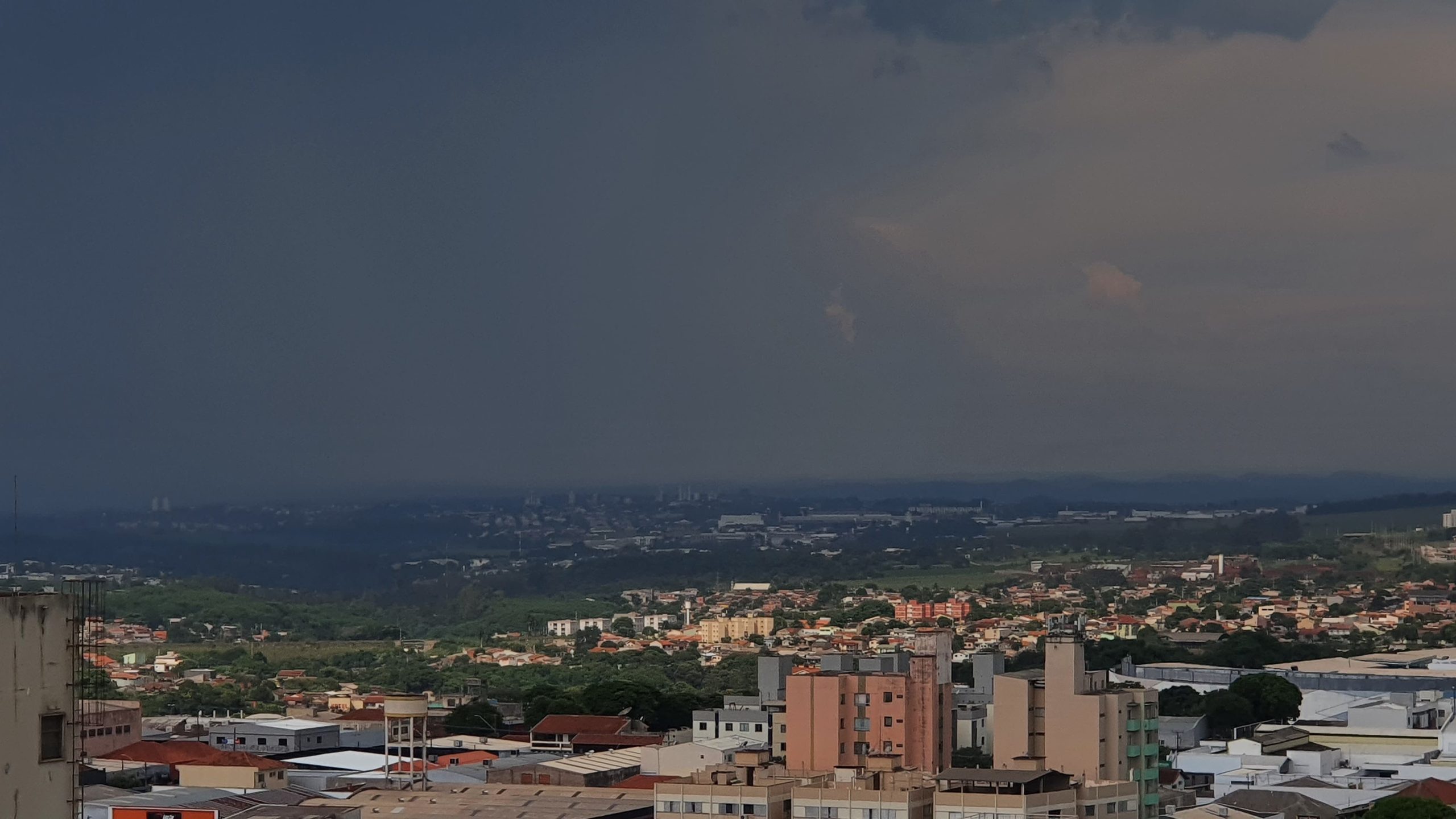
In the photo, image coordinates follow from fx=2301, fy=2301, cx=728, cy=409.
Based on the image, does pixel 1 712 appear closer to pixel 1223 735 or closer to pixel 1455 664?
pixel 1223 735

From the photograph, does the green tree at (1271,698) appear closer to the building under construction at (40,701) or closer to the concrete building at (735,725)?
the concrete building at (735,725)

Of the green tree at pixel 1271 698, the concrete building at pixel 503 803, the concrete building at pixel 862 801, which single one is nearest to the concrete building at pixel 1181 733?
the green tree at pixel 1271 698

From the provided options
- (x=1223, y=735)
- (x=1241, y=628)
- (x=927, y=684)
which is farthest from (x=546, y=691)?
(x=1241, y=628)

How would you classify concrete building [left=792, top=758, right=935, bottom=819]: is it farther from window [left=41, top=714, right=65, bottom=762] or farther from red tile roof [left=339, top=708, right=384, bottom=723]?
red tile roof [left=339, top=708, right=384, bottom=723]

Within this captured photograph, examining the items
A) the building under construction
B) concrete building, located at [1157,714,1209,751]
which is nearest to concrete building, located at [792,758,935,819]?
the building under construction

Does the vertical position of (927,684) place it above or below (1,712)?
below
